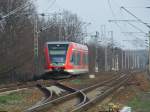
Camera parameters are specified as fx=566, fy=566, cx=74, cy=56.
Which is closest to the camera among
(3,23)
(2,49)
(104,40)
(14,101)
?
(14,101)

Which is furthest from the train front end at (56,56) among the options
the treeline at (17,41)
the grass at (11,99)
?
the grass at (11,99)

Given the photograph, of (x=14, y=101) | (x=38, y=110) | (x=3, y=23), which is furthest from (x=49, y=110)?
(x=3, y=23)

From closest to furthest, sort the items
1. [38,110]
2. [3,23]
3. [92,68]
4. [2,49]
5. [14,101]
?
[38,110] → [14,101] → [2,49] → [3,23] → [92,68]

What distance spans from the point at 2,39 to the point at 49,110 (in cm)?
3825

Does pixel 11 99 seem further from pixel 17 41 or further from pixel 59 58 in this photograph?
pixel 17 41

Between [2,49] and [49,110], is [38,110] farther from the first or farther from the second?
[2,49]

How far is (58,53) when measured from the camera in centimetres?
4831

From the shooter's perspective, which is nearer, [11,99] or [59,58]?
[11,99]

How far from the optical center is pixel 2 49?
55688 millimetres

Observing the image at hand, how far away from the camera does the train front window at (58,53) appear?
48062 mm

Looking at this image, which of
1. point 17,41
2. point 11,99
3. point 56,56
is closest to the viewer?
point 11,99

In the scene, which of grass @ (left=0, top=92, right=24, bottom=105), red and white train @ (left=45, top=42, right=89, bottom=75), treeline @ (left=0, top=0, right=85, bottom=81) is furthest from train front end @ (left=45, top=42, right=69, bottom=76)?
grass @ (left=0, top=92, right=24, bottom=105)

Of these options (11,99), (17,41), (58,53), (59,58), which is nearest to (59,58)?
(59,58)

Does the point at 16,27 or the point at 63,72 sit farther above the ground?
the point at 16,27
